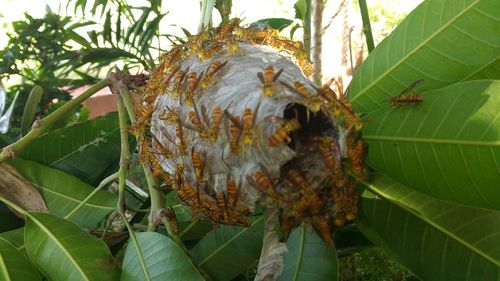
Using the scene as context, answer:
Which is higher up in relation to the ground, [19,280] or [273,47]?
[273,47]

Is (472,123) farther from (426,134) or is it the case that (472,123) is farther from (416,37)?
(416,37)

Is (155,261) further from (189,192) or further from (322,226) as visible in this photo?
(322,226)

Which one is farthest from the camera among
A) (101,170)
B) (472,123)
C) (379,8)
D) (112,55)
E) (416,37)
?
(379,8)

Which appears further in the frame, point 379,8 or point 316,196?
point 379,8

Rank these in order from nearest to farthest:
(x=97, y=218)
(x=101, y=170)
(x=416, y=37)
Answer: (x=416, y=37)
(x=97, y=218)
(x=101, y=170)

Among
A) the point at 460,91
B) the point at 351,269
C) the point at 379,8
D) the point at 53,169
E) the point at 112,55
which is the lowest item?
the point at 351,269

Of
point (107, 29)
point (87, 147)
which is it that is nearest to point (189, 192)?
point (87, 147)

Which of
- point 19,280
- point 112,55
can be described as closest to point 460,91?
point 19,280
